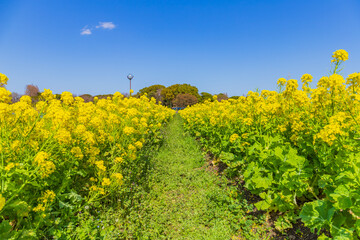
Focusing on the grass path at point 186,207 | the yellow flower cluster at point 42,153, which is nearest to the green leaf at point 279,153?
the grass path at point 186,207

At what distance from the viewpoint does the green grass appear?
3016 millimetres

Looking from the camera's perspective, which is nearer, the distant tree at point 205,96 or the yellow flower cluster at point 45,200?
the yellow flower cluster at point 45,200

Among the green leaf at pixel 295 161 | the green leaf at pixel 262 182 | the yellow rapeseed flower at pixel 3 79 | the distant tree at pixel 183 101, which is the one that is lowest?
the green leaf at pixel 262 182

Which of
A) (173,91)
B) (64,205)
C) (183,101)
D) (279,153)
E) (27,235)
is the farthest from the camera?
(173,91)

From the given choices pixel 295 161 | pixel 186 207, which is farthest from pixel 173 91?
pixel 295 161

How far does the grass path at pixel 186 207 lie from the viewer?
314cm

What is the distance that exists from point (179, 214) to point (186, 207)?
0.28 metres

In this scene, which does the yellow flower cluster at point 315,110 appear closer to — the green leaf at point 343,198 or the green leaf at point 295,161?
the green leaf at point 295,161

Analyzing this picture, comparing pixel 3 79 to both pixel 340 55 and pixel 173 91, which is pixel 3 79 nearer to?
pixel 340 55

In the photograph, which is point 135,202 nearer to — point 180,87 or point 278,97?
point 278,97

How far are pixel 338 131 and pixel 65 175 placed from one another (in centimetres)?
362

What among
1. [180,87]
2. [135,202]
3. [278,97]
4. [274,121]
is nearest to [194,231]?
[135,202]

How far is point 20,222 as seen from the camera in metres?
2.39

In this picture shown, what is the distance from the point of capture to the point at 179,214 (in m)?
3.62
